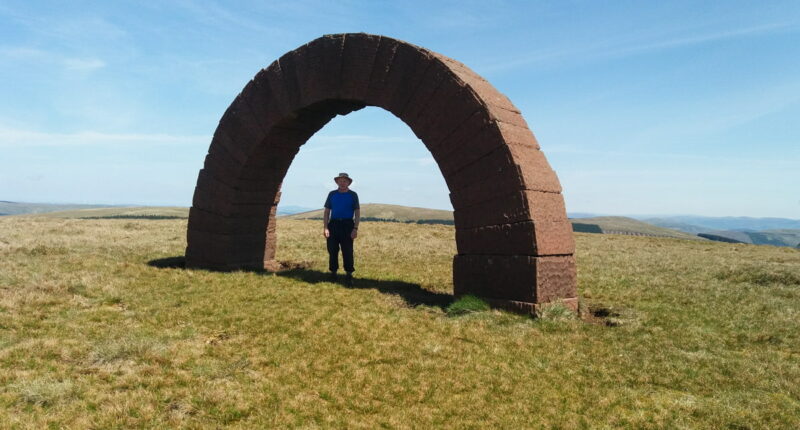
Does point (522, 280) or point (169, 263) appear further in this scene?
point (169, 263)

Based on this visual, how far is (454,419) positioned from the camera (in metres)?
4.23

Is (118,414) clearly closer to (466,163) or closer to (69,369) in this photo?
(69,369)

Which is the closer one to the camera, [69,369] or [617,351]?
[69,369]

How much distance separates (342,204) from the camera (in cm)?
991

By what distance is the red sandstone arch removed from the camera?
7.74 meters

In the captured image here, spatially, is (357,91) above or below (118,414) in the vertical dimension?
above

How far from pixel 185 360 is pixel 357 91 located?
21.2 ft

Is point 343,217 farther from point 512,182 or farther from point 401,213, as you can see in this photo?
point 401,213

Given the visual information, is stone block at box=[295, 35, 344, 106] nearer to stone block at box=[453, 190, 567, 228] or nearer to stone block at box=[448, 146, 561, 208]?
stone block at box=[448, 146, 561, 208]

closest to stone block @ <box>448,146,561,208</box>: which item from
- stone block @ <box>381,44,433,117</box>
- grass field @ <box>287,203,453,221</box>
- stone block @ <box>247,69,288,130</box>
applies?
stone block @ <box>381,44,433,117</box>

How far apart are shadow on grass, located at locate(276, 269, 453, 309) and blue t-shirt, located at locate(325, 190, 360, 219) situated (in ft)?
4.52

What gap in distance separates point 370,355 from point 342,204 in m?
4.70

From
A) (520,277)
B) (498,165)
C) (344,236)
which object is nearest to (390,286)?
(344,236)

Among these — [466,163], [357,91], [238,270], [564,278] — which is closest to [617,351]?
[564,278]
